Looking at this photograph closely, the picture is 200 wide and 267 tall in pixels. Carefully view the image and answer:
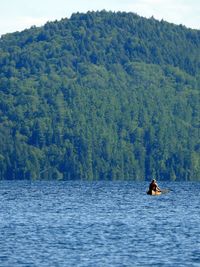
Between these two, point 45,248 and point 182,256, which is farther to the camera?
point 45,248

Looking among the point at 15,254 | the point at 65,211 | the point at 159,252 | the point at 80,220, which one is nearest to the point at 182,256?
the point at 159,252

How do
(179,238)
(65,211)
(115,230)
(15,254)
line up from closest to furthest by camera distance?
(15,254) < (179,238) < (115,230) < (65,211)

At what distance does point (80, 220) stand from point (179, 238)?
21492mm

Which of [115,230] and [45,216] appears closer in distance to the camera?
[115,230]

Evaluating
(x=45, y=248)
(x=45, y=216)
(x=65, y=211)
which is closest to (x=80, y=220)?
(x=45, y=216)

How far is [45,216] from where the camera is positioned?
110250 millimetres

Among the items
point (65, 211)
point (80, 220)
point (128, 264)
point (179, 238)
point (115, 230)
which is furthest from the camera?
point (65, 211)

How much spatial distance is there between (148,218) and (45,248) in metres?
31.4

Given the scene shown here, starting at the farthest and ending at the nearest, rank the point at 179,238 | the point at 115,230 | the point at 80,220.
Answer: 1. the point at 80,220
2. the point at 115,230
3. the point at 179,238

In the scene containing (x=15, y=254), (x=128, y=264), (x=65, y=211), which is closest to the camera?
(x=128, y=264)

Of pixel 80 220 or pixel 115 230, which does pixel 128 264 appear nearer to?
pixel 115 230

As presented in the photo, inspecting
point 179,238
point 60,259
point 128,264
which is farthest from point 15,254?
point 179,238

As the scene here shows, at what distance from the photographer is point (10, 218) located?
106688 mm

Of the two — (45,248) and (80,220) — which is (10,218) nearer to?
(80,220)
